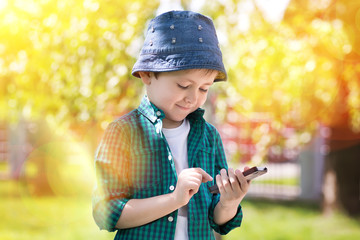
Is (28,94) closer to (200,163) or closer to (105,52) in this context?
(105,52)

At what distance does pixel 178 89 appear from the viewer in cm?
171

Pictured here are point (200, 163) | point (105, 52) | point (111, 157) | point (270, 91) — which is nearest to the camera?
point (111, 157)

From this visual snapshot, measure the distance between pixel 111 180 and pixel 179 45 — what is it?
58 centimetres

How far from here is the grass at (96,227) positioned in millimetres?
5547

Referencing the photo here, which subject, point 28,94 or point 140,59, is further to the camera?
point 28,94

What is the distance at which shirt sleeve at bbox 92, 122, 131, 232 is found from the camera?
1657 mm

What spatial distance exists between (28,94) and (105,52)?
109 cm

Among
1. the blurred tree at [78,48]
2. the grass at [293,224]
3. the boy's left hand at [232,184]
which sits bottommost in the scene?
the grass at [293,224]

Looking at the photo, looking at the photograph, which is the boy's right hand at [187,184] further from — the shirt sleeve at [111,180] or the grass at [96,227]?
the grass at [96,227]

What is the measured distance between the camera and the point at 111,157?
5.51 ft

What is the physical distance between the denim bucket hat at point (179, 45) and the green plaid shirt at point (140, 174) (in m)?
0.20

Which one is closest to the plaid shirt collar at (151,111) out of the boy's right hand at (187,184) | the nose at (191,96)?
the nose at (191,96)

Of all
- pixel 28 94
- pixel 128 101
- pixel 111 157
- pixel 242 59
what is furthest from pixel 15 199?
pixel 111 157

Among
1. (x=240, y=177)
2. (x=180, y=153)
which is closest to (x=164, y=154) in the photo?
(x=180, y=153)
